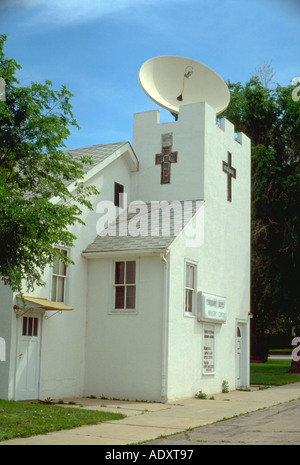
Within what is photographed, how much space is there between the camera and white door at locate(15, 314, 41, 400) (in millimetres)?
14841

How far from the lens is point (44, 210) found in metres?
11.6

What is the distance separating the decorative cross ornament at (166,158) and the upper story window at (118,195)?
56.0 inches

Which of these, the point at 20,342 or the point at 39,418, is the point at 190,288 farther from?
the point at 39,418

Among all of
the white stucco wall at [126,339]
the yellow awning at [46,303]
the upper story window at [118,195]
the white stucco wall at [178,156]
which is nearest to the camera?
the yellow awning at [46,303]

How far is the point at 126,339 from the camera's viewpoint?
55.3 ft

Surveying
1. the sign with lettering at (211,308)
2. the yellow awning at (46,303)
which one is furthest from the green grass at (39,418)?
the sign with lettering at (211,308)

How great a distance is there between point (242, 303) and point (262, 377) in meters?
5.91

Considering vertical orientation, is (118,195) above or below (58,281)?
above

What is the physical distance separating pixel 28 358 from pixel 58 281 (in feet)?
8.10

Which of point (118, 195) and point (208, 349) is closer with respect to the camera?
point (208, 349)

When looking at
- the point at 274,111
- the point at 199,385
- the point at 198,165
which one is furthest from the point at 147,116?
the point at 274,111

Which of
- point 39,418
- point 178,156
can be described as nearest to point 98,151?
point 178,156

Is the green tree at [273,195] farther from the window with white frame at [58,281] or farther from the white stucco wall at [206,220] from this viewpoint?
the window with white frame at [58,281]

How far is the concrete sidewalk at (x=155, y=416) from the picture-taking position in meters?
9.62
